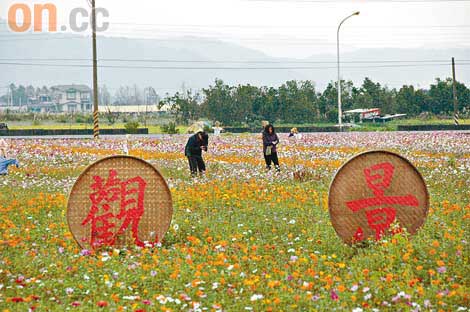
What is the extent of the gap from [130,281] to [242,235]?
7.86 ft

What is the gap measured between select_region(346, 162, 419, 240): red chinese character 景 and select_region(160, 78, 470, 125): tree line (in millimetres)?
53986

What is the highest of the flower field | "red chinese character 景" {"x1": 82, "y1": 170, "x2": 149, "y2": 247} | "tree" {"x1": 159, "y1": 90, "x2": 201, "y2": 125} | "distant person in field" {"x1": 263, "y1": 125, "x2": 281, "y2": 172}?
"tree" {"x1": 159, "y1": 90, "x2": 201, "y2": 125}

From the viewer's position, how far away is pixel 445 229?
8758mm

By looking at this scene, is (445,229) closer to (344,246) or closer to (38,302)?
(344,246)

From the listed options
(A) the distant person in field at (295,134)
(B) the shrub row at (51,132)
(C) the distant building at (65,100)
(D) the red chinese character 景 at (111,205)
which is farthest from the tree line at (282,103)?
(C) the distant building at (65,100)

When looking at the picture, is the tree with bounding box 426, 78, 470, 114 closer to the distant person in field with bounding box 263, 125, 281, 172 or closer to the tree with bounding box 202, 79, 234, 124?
the tree with bounding box 202, 79, 234, 124

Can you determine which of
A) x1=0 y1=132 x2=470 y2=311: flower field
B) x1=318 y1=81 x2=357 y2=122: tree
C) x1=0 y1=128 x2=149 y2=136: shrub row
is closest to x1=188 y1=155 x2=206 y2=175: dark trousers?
x1=0 y1=132 x2=470 y2=311: flower field

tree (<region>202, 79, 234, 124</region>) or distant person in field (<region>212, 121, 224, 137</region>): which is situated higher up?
tree (<region>202, 79, 234, 124</region>)

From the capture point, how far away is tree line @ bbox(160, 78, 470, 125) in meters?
62.7

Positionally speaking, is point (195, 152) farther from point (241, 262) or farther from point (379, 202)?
point (241, 262)

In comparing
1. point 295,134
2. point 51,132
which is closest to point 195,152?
point 295,134

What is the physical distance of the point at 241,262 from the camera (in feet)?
25.3

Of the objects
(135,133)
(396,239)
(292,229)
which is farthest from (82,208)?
(135,133)

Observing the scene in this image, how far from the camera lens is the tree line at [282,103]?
6266 cm
